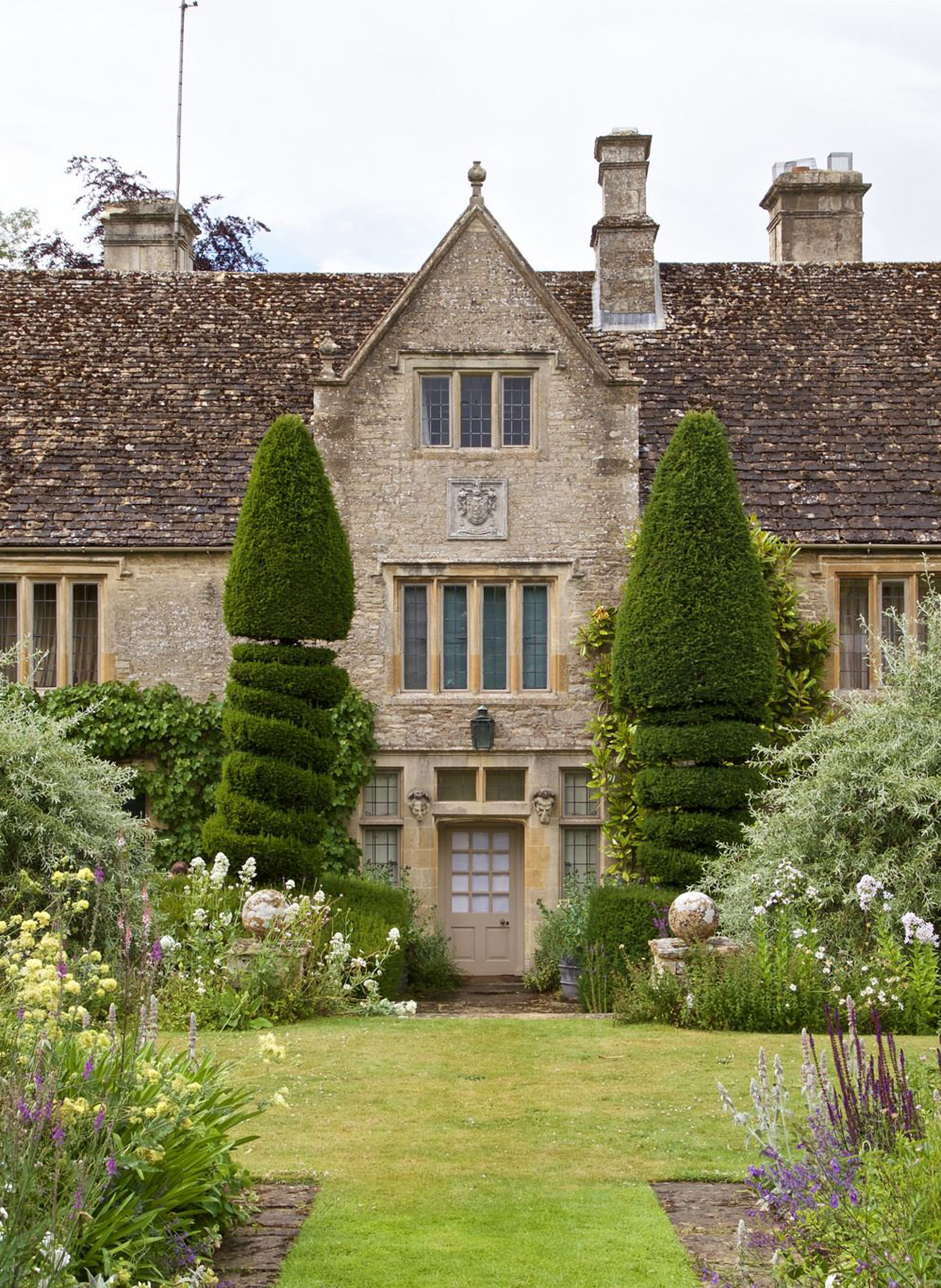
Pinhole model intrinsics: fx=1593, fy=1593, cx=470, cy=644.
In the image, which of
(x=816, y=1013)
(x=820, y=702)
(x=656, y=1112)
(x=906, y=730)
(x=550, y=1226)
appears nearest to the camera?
(x=550, y=1226)

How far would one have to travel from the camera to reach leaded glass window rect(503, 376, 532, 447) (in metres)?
19.8

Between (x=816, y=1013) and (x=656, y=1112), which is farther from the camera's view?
(x=816, y=1013)

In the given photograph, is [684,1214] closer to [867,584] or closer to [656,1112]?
[656,1112]

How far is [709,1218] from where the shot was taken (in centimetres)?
679

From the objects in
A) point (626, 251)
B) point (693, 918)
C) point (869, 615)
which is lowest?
point (693, 918)

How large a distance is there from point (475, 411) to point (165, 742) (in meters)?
5.59

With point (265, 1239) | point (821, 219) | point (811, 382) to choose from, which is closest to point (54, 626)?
point (811, 382)

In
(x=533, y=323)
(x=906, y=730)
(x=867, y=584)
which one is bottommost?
(x=906, y=730)

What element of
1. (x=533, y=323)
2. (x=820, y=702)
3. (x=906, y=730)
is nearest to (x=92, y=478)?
(x=533, y=323)

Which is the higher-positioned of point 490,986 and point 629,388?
point 629,388

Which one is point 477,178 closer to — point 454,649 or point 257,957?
point 454,649

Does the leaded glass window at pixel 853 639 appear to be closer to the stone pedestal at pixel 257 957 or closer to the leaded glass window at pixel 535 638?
the leaded glass window at pixel 535 638

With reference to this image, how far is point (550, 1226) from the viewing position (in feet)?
21.9

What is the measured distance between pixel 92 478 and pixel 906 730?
1069 cm
